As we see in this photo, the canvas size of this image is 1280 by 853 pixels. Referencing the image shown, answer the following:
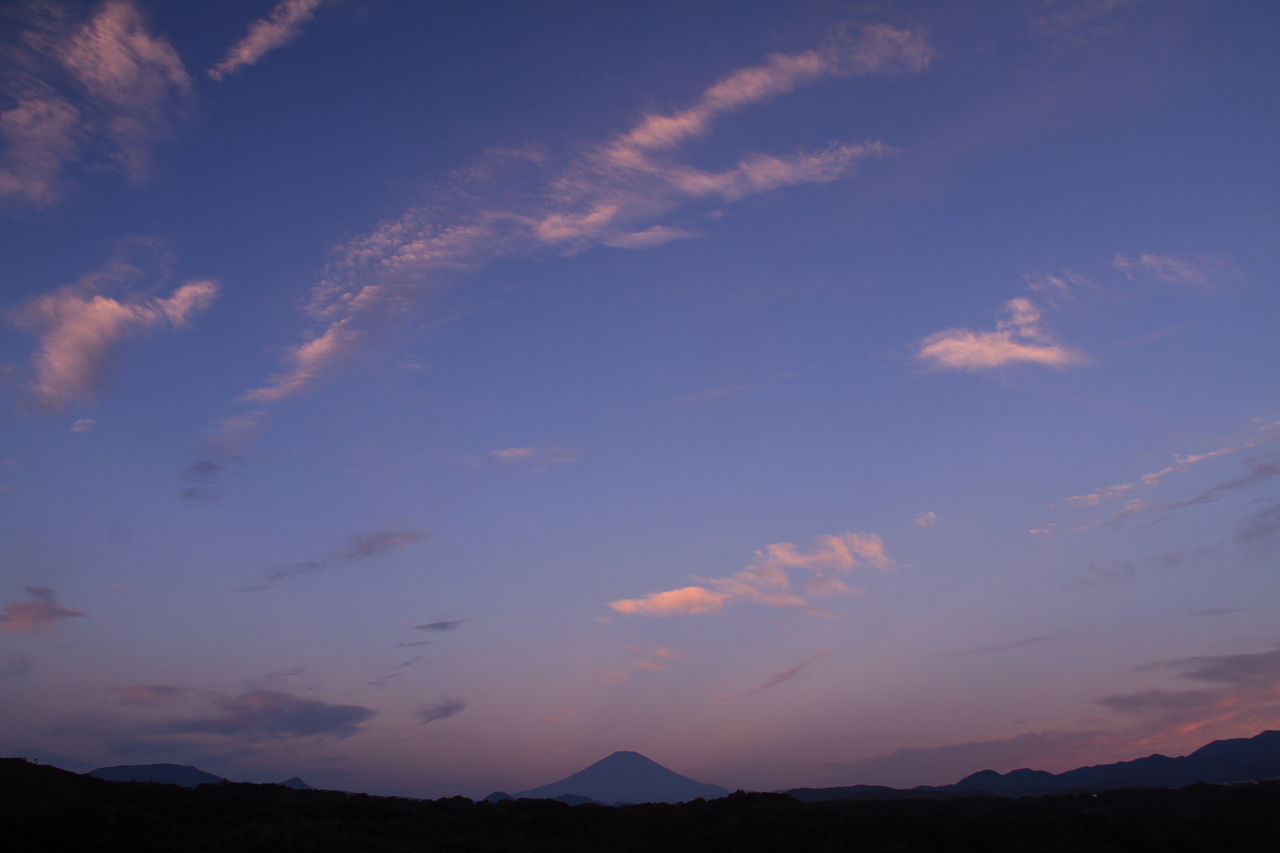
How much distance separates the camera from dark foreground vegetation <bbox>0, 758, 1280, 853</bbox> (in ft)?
91.2

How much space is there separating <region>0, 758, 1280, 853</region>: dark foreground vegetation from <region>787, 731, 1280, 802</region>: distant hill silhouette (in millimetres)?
54681

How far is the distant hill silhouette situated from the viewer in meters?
91.6

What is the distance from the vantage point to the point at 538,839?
37.2m

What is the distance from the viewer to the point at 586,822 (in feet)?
134

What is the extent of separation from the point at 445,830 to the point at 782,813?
18.7 meters

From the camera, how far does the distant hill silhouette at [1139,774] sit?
300 ft

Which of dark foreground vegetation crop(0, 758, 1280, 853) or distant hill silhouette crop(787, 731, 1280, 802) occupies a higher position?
dark foreground vegetation crop(0, 758, 1280, 853)

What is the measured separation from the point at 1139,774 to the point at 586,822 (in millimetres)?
102659

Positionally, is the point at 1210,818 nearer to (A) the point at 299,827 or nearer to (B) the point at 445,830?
(B) the point at 445,830

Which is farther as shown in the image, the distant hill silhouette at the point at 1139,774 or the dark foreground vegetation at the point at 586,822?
the distant hill silhouette at the point at 1139,774

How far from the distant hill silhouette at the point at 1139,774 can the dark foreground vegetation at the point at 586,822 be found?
54.7m

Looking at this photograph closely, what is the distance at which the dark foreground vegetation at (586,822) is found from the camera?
91.2 feet

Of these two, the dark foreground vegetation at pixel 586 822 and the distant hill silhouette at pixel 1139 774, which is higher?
the dark foreground vegetation at pixel 586 822

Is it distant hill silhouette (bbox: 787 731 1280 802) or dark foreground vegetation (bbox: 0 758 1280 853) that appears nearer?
dark foreground vegetation (bbox: 0 758 1280 853)
